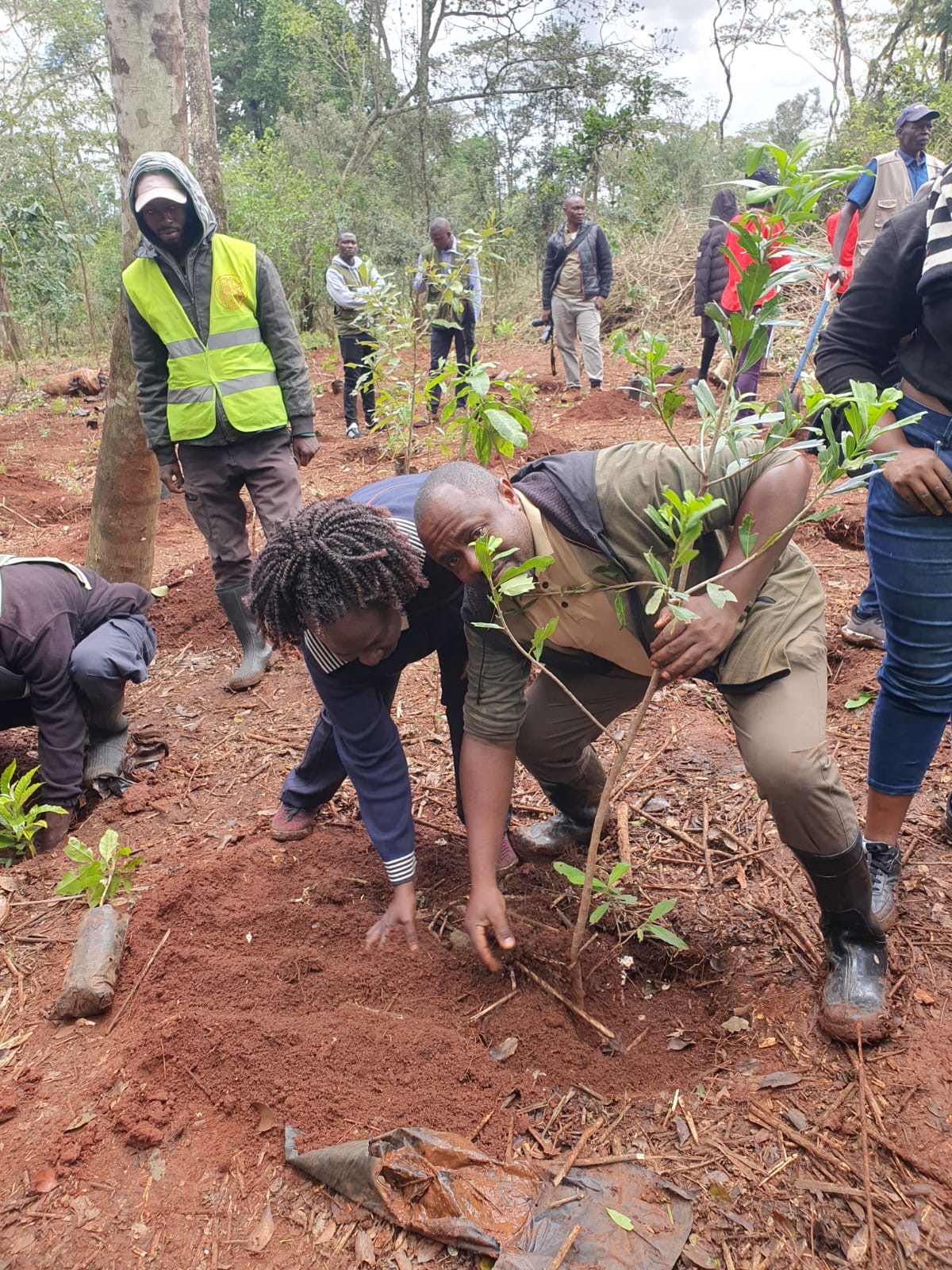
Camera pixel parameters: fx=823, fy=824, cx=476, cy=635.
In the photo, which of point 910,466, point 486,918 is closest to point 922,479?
point 910,466

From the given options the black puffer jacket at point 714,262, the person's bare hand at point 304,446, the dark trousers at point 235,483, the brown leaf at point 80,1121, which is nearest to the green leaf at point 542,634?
the brown leaf at point 80,1121

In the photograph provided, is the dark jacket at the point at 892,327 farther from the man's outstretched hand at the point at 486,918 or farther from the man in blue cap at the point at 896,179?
the man in blue cap at the point at 896,179

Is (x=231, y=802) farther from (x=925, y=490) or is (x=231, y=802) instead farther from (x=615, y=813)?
(x=925, y=490)


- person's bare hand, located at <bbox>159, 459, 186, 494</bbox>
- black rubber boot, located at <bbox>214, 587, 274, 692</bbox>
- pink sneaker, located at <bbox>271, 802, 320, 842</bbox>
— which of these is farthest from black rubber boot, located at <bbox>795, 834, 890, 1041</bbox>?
person's bare hand, located at <bbox>159, 459, 186, 494</bbox>

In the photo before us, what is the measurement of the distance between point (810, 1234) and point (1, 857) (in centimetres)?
247

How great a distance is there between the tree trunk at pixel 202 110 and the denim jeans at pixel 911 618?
4965 mm

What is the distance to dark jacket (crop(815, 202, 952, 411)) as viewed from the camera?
5.68 ft

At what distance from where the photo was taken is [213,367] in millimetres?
3346

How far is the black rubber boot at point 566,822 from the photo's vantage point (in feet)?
7.99

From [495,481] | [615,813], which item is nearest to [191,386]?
[495,481]

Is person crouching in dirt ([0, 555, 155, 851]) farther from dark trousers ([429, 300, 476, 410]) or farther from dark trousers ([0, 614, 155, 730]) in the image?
dark trousers ([429, 300, 476, 410])

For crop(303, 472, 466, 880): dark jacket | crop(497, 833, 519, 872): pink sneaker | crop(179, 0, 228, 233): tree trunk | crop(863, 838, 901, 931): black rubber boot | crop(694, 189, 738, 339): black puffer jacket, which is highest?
crop(179, 0, 228, 233): tree trunk

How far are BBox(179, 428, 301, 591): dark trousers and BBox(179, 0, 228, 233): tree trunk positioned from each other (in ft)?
8.86

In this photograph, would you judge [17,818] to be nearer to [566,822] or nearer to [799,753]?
[566,822]
